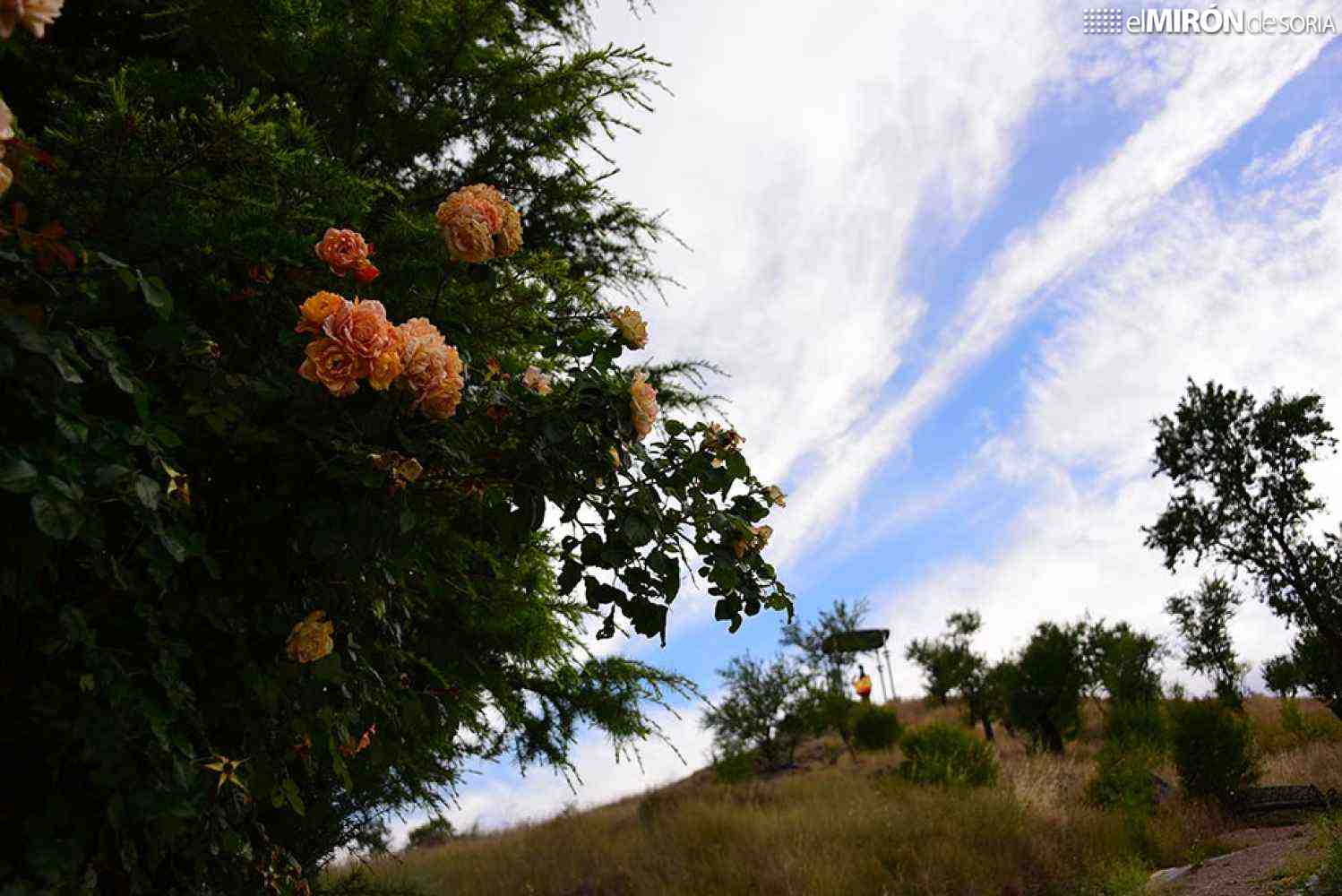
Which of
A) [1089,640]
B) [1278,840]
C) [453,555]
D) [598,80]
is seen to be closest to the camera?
[453,555]

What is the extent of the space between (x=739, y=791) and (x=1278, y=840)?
274 inches

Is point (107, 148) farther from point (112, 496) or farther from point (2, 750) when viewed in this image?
point (2, 750)

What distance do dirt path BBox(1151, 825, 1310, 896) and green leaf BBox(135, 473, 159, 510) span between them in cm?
701

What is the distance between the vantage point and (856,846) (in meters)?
8.47

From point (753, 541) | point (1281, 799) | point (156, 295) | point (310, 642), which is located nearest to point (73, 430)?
point (156, 295)

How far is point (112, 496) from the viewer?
2.29 metres

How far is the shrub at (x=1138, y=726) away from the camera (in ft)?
47.8

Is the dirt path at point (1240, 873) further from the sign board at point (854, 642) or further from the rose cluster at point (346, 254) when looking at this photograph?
the sign board at point (854, 642)

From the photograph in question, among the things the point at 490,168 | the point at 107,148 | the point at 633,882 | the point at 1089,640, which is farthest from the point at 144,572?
the point at 1089,640

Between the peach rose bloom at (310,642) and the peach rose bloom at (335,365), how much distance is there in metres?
0.75

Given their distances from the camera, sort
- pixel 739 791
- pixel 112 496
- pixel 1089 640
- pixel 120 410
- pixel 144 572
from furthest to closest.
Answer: pixel 1089 640 → pixel 739 791 → pixel 120 410 → pixel 144 572 → pixel 112 496

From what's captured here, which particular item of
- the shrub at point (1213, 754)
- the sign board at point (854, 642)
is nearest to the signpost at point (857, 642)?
the sign board at point (854, 642)

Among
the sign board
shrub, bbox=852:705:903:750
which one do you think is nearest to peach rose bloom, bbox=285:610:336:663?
shrub, bbox=852:705:903:750

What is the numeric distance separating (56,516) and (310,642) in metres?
0.86
